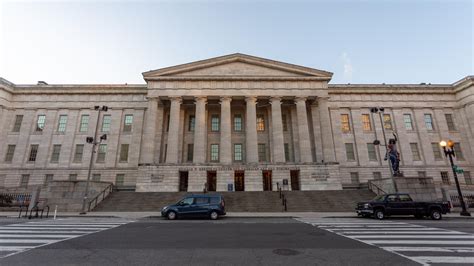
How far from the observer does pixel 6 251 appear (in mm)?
6215

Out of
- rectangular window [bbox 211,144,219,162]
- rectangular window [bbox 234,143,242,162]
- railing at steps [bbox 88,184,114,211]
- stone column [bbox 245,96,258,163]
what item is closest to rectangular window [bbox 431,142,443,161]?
stone column [bbox 245,96,258,163]

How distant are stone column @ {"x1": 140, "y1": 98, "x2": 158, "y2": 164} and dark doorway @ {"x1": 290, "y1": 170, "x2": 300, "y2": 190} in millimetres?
18004

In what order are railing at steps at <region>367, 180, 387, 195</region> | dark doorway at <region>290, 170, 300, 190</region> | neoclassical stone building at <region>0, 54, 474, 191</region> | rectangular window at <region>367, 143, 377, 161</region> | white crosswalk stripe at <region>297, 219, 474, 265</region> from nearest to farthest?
white crosswalk stripe at <region>297, 219, 474, 265</region> → railing at steps at <region>367, 180, 387, 195</region> → dark doorway at <region>290, 170, 300, 190</region> → neoclassical stone building at <region>0, 54, 474, 191</region> → rectangular window at <region>367, 143, 377, 161</region>

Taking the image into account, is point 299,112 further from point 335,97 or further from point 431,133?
point 431,133

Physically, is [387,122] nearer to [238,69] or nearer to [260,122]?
[260,122]

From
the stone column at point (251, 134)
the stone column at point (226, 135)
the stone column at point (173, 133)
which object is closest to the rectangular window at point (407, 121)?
the stone column at point (251, 134)

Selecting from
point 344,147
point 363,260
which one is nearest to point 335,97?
point 344,147

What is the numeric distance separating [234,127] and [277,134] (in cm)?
735

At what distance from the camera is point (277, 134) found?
3000 cm

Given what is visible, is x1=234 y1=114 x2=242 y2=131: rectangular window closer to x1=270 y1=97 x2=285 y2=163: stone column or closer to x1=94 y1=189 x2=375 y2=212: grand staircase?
x1=270 y1=97 x2=285 y2=163: stone column

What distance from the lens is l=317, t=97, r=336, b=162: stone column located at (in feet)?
96.6

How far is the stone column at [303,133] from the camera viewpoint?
2942 centimetres

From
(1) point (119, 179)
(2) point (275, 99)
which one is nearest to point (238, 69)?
(2) point (275, 99)

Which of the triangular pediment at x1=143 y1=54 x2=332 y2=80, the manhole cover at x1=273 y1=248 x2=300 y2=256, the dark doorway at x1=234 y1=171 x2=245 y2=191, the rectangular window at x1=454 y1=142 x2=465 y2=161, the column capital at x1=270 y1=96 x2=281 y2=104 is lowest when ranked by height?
the manhole cover at x1=273 y1=248 x2=300 y2=256
